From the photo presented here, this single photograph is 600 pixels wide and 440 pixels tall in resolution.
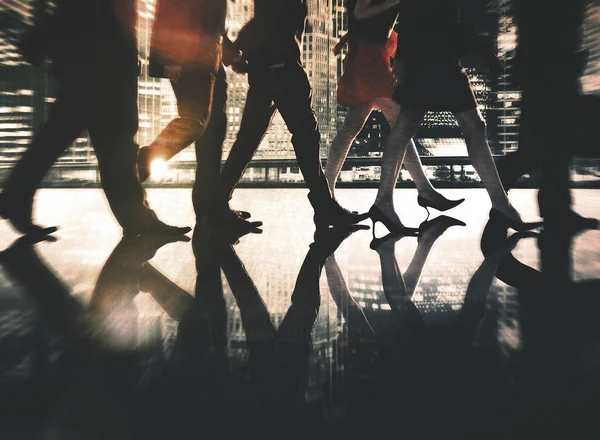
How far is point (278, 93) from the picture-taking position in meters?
2.77

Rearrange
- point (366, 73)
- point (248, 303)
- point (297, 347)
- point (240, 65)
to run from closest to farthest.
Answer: point (297, 347) → point (248, 303) → point (240, 65) → point (366, 73)

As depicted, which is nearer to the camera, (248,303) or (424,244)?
(248,303)

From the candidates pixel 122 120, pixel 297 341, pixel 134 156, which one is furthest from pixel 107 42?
pixel 297 341

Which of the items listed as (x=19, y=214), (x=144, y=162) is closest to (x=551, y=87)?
(x=144, y=162)

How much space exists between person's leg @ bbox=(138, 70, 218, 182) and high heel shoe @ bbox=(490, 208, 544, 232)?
1.70 metres

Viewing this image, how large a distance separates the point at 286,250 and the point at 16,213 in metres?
1.44

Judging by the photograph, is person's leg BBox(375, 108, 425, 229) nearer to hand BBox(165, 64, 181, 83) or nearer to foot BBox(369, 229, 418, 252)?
foot BBox(369, 229, 418, 252)

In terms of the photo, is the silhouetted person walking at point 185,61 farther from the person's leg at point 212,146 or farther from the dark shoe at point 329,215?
the dark shoe at point 329,215

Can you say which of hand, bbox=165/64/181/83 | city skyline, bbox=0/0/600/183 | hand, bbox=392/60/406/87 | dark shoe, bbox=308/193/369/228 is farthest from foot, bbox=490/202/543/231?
hand, bbox=165/64/181/83

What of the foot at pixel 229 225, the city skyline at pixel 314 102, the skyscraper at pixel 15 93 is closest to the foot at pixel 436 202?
the city skyline at pixel 314 102

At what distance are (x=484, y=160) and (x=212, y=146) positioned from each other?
1581 mm

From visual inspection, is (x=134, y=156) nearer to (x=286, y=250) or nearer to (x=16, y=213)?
(x=16, y=213)

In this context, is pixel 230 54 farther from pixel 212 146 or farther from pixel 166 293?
pixel 166 293

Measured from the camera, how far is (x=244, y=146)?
286cm
